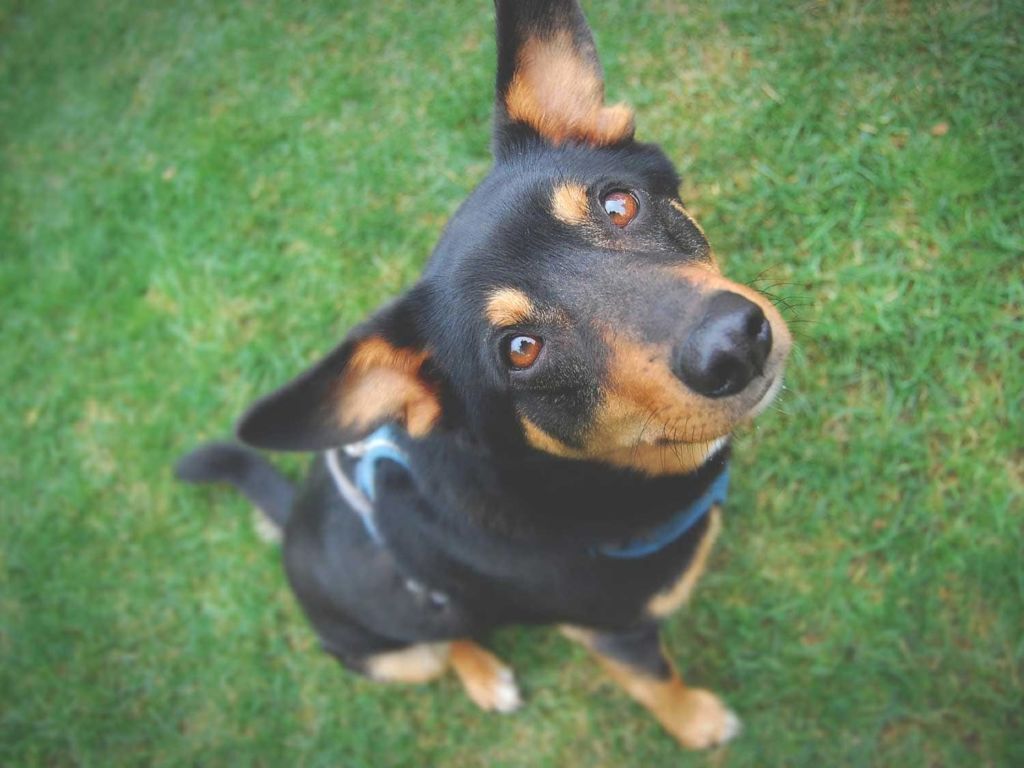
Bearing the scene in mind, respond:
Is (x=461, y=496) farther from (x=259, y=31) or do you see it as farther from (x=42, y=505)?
(x=259, y=31)

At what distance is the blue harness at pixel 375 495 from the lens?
2.55 m

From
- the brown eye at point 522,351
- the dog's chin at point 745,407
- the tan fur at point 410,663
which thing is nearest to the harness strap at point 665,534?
the dog's chin at point 745,407

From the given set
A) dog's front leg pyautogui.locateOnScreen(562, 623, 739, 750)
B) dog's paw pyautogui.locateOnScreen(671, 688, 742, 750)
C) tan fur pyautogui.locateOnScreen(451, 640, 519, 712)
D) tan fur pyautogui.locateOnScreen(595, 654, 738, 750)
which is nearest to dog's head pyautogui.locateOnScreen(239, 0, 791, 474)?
dog's front leg pyautogui.locateOnScreen(562, 623, 739, 750)

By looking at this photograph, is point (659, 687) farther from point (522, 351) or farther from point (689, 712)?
point (522, 351)

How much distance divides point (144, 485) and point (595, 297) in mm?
3733

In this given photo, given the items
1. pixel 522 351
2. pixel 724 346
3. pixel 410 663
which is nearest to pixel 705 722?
pixel 410 663

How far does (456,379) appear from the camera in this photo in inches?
88.9

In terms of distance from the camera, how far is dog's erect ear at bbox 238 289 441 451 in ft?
6.33

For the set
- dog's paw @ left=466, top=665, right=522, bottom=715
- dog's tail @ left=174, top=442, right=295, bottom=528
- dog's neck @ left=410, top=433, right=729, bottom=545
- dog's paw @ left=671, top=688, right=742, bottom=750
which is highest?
dog's neck @ left=410, top=433, right=729, bottom=545

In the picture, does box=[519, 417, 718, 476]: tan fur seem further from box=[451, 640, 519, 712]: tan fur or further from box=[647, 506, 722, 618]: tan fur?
box=[451, 640, 519, 712]: tan fur

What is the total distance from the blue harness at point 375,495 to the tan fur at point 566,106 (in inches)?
45.5

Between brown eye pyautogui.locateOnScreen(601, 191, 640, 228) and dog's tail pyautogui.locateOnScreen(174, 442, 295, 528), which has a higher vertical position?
brown eye pyautogui.locateOnScreen(601, 191, 640, 228)

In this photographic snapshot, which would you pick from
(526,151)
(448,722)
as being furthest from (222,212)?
(448,722)

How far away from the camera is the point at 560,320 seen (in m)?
2.03
